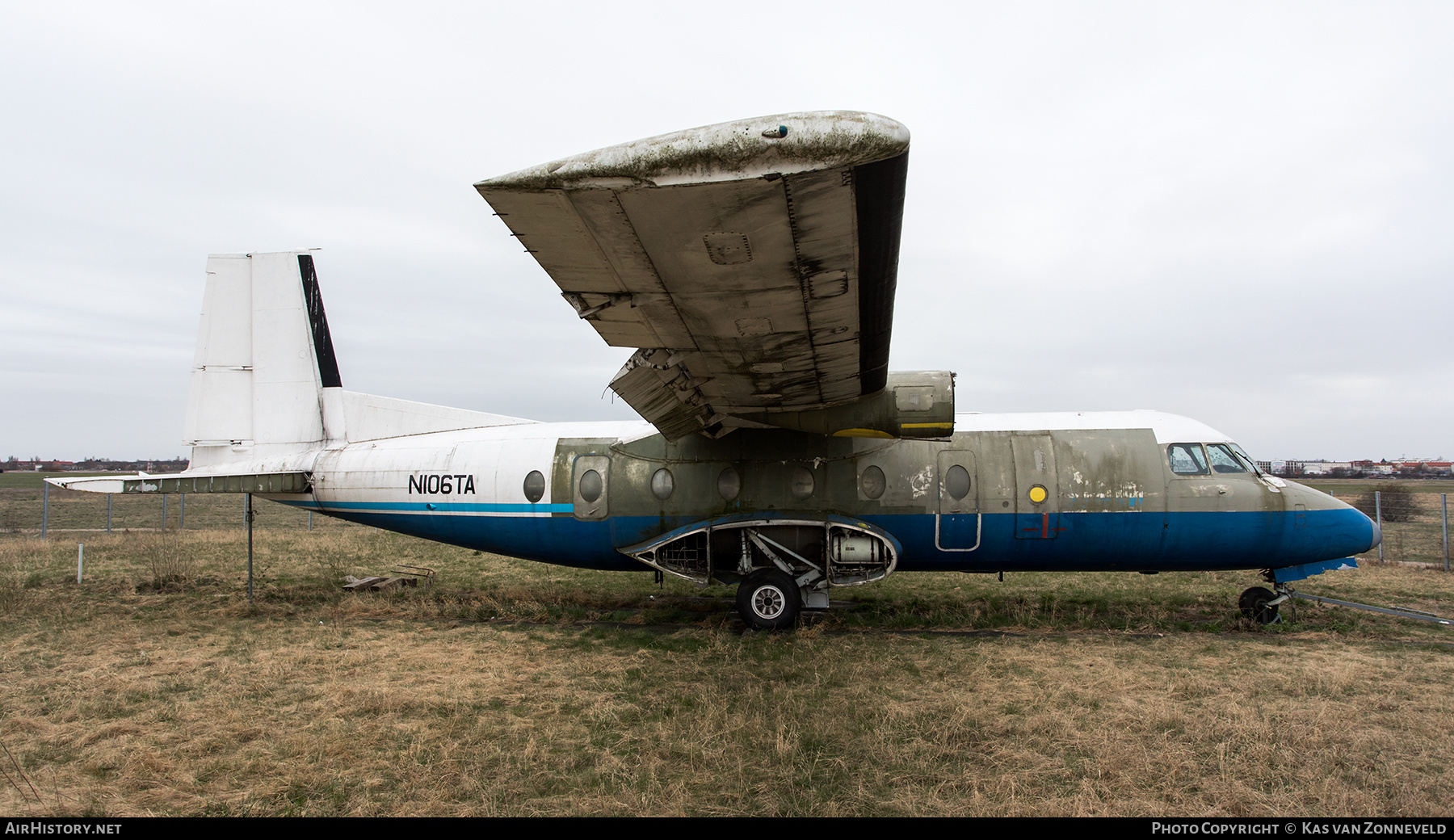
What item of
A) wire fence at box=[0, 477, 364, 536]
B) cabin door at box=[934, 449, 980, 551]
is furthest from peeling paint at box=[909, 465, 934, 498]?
wire fence at box=[0, 477, 364, 536]

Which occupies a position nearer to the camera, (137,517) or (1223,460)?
(1223,460)

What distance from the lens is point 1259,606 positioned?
9117 mm

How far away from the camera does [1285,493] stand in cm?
878

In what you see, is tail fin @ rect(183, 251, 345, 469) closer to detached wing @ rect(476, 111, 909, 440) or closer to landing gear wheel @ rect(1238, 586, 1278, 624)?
detached wing @ rect(476, 111, 909, 440)

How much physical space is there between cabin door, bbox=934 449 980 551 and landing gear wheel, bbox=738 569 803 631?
6.55 ft

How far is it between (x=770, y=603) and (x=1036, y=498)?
3.62 metres

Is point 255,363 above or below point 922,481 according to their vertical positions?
above

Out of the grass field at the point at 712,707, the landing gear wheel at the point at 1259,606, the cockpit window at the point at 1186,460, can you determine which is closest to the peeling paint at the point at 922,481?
the grass field at the point at 712,707

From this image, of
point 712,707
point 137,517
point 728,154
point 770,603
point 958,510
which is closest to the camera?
point 728,154

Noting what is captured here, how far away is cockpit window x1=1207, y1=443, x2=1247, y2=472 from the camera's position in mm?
8922

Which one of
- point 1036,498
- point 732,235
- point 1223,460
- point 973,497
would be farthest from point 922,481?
point 732,235

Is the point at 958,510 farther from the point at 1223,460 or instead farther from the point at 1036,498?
the point at 1223,460

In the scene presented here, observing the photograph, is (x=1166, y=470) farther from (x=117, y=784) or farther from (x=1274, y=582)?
(x=117, y=784)

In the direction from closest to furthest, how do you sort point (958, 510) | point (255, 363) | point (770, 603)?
point (770, 603) < point (958, 510) < point (255, 363)
